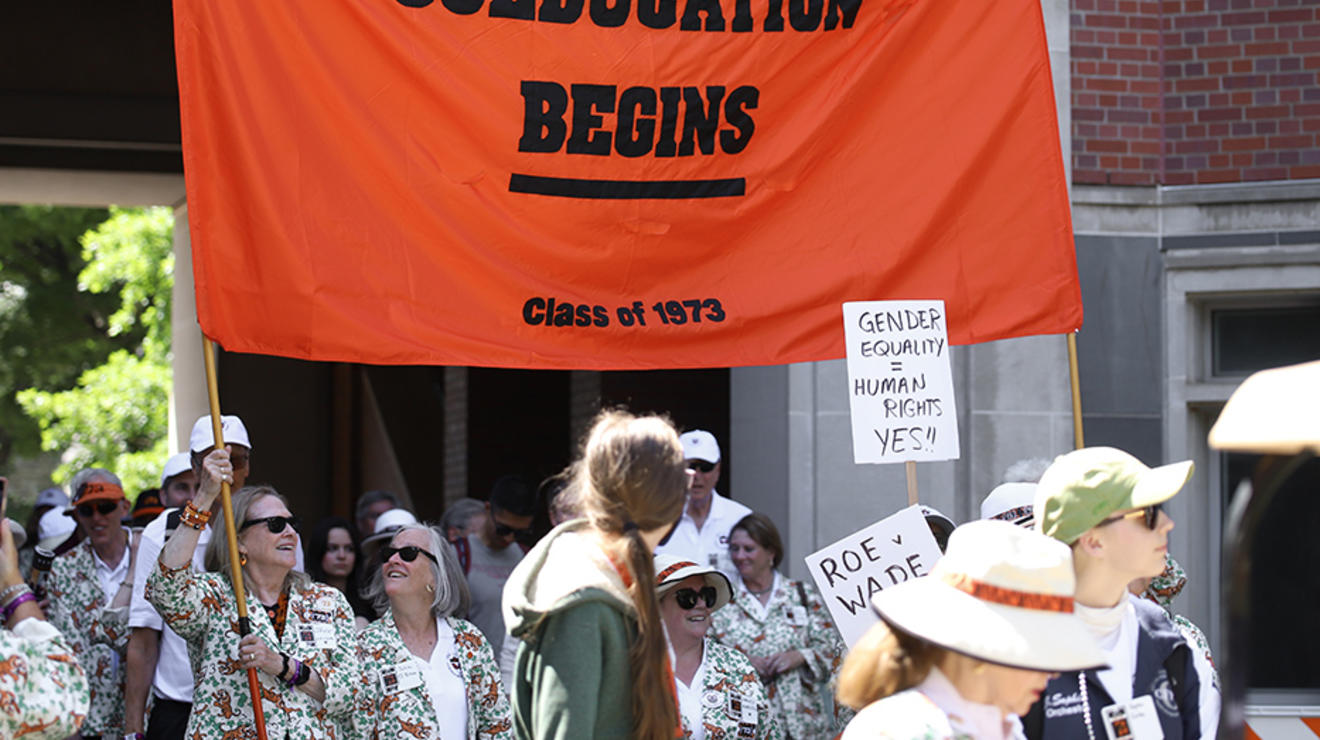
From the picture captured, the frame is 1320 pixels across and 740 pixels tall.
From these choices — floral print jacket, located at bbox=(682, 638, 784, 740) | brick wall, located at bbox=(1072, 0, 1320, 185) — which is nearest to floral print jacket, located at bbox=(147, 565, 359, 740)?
floral print jacket, located at bbox=(682, 638, 784, 740)

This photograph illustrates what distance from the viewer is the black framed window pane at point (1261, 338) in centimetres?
1020

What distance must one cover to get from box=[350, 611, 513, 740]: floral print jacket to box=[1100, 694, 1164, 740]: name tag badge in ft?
9.25

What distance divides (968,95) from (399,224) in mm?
2535

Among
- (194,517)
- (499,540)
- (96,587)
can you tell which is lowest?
(96,587)

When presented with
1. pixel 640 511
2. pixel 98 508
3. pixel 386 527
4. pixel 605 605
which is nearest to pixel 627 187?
pixel 386 527

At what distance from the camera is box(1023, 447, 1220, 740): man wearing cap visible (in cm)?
422

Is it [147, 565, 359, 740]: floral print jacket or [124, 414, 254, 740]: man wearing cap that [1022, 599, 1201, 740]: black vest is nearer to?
[147, 565, 359, 740]: floral print jacket

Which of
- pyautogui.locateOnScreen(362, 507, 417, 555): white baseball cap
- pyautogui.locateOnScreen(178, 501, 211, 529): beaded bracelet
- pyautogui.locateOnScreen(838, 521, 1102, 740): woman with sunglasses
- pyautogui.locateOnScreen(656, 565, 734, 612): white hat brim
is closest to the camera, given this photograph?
pyautogui.locateOnScreen(838, 521, 1102, 740): woman with sunglasses

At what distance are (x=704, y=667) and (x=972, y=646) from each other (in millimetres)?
3981

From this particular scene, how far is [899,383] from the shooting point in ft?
22.0

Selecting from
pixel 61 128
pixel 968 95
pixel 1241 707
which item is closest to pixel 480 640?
A: pixel 968 95

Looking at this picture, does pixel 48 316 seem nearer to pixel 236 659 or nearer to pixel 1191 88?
pixel 1191 88

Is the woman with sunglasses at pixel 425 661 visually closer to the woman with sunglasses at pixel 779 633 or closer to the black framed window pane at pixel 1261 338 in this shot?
the woman with sunglasses at pixel 779 633

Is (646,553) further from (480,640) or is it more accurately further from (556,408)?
(556,408)
